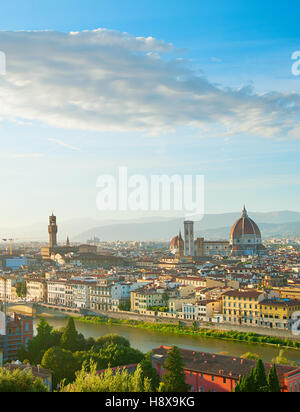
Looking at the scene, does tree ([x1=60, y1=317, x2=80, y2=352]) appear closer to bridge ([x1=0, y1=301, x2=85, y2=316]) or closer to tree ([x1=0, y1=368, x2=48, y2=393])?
tree ([x1=0, y1=368, x2=48, y2=393])

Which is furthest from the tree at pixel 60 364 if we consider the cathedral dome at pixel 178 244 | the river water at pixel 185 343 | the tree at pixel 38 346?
the cathedral dome at pixel 178 244

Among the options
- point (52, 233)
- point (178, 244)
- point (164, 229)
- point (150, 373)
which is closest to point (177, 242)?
point (178, 244)

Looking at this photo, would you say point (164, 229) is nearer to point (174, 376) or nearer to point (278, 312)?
point (278, 312)

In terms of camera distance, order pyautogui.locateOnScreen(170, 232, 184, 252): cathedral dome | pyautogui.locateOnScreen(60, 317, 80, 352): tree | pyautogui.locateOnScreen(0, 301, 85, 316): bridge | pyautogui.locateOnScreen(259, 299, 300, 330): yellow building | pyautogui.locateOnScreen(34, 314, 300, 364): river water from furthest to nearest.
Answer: pyautogui.locateOnScreen(170, 232, 184, 252): cathedral dome, pyautogui.locateOnScreen(0, 301, 85, 316): bridge, pyautogui.locateOnScreen(259, 299, 300, 330): yellow building, pyautogui.locateOnScreen(34, 314, 300, 364): river water, pyautogui.locateOnScreen(60, 317, 80, 352): tree

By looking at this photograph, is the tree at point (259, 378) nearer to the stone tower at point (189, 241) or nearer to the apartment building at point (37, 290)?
the apartment building at point (37, 290)

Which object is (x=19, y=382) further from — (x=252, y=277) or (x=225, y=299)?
(x=252, y=277)

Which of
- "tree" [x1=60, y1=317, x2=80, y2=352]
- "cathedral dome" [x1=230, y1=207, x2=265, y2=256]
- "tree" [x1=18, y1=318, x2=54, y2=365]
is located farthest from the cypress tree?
"cathedral dome" [x1=230, y1=207, x2=265, y2=256]
